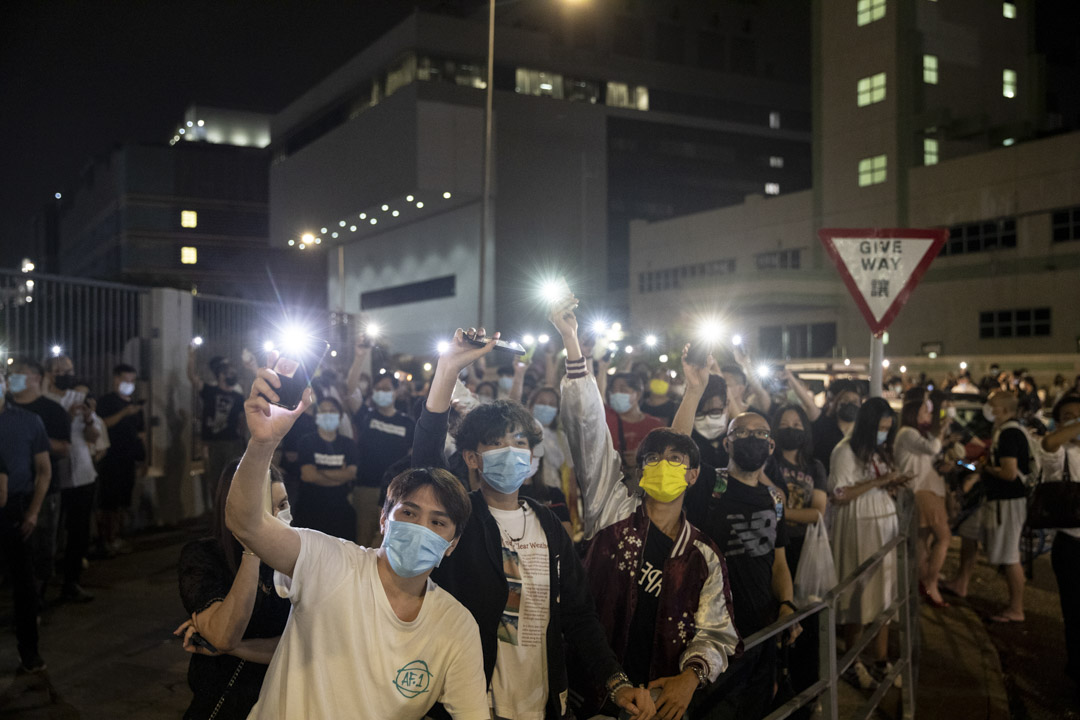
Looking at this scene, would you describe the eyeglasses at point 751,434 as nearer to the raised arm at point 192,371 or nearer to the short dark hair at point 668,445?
the short dark hair at point 668,445

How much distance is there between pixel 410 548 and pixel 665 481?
4.38ft

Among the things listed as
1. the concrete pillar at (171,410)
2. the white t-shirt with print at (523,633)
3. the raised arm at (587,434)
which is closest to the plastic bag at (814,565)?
the raised arm at (587,434)

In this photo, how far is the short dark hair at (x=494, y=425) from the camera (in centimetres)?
347

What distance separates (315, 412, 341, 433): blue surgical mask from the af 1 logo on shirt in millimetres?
5133

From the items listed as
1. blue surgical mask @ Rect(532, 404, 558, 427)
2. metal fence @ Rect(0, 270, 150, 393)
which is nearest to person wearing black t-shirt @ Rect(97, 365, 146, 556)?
metal fence @ Rect(0, 270, 150, 393)

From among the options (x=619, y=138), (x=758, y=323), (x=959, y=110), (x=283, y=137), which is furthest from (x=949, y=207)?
(x=283, y=137)

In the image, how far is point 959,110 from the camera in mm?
38000

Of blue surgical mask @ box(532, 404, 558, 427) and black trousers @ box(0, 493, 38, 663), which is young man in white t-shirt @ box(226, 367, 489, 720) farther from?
black trousers @ box(0, 493, 38, 663)

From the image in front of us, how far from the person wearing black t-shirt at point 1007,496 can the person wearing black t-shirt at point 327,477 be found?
5.67 m

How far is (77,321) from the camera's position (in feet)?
34.6

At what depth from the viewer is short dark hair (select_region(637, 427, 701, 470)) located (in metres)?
3.72

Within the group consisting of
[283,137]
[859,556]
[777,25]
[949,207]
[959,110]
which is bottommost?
[859,556]

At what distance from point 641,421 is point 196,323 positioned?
816 cm

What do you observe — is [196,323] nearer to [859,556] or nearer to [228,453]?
[228,453]
